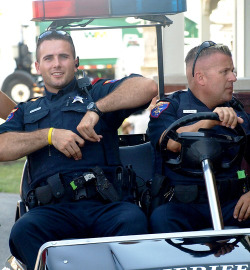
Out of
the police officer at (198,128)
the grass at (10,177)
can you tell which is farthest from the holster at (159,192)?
the grass at (10,177)

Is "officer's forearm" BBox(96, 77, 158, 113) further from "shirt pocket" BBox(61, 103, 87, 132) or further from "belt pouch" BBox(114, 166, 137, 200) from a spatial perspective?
"belt pouch" BBox(114, 166, 137, 200)

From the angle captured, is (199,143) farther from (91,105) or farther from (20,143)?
(20,143)

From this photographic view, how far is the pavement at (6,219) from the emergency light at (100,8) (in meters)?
2.23

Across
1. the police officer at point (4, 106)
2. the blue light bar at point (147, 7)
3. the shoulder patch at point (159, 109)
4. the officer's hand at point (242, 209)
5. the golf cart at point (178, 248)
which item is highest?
the blue light bar at point (147, 7)

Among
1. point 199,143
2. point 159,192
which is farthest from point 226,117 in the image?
point 159,192

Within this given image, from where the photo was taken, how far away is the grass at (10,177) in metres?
8.33

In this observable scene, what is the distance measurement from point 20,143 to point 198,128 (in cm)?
93

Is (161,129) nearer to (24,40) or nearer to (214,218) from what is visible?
(214,218)

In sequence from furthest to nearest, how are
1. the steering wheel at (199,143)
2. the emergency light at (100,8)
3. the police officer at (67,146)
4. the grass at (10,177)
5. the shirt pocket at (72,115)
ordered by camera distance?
the grass at (10,177)
the emergency light at (100,8)
the shirt pocket at (72,115)
the police officer at (67,146)
the steering wheel at (199,143)

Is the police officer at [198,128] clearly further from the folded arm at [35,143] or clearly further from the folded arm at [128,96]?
the folded arm at [35,143]

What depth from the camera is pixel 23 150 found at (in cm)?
350

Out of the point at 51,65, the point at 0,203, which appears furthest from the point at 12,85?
the point at 51,65

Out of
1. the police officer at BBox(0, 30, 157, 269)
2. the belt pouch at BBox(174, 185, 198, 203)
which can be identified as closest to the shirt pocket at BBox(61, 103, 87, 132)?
the police officer at BBox(0, 30, 157, 269)

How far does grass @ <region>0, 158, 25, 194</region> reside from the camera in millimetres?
8328
